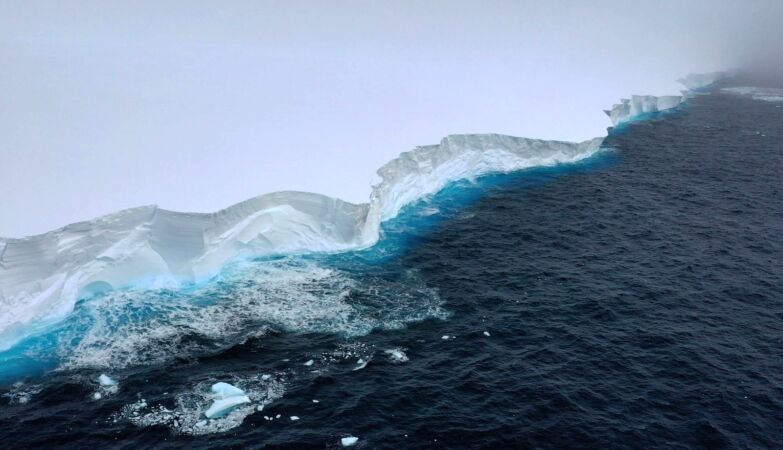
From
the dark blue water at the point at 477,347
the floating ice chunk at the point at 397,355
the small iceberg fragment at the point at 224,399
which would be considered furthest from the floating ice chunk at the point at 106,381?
the floating ice chunk at the point at 397,355

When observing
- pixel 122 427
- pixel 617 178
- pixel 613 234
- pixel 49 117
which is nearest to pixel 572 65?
pixel 617 178

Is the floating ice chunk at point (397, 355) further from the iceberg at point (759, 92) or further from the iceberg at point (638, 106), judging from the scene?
the iceberg at point (759, 92)

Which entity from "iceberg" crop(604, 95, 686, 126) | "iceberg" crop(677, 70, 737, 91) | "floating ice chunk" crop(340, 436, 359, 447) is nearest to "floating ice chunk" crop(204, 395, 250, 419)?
"floating ice chunk" crop(340, 436, 359, 447)

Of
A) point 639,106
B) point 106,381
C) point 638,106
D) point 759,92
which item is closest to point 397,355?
point 106,381

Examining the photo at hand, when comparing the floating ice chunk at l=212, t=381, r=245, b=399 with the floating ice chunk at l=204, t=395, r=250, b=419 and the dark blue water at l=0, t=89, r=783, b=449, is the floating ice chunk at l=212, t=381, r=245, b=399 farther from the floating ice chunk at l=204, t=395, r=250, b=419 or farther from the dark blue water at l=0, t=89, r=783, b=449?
the dark blue water at l=0, t=89, r=783, b=449

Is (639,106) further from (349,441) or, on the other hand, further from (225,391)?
(225,391)
